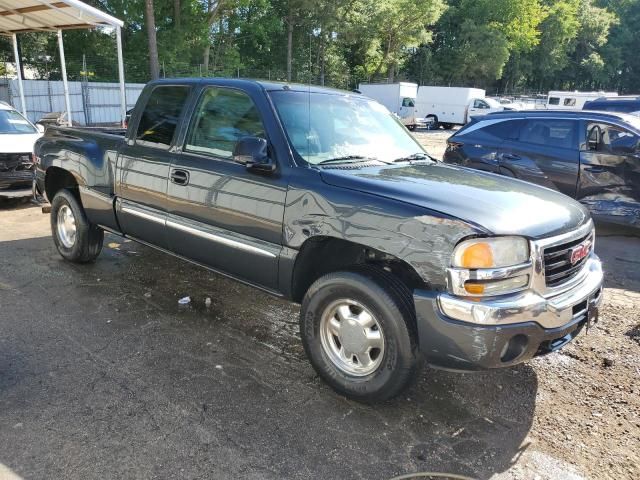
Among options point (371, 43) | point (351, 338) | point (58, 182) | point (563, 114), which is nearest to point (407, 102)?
point (371, 43)

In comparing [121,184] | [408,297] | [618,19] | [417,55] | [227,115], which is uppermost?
[618,19]

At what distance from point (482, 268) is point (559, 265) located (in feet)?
1.98

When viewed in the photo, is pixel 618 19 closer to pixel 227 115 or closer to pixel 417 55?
pixel 417 55

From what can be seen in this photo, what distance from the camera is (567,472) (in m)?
2.66

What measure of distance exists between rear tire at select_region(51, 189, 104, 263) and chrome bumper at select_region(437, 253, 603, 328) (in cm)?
406

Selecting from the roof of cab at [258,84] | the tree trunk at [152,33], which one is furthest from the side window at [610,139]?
the tree trunk at [152,33]

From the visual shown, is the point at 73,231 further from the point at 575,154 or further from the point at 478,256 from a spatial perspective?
the point at 575,154

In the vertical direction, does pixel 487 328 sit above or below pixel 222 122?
below

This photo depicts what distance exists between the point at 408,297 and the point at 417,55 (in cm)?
5798

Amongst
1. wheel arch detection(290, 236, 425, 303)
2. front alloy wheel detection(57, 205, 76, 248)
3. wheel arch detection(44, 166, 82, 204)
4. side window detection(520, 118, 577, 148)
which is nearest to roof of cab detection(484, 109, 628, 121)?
side window detection(520, 118, 577, 148)

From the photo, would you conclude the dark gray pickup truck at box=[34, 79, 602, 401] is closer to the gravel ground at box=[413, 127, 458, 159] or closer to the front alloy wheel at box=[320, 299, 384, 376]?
the front alloy wheel at box=[320, 299, 384, 376]

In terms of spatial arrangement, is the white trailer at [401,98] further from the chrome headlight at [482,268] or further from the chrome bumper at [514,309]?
the chrome headlight at [482,268]

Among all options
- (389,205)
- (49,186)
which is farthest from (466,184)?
(49,186)

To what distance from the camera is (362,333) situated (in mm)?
3098
